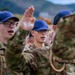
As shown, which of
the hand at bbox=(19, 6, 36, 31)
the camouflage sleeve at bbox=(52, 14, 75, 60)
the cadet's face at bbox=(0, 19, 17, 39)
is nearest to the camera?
the camouflage sleeve at bbox=(52, 14, 75, 60)

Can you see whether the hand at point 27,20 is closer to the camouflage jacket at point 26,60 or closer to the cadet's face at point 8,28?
the camouflage jacket at point 26,60

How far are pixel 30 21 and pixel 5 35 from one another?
1.78 m

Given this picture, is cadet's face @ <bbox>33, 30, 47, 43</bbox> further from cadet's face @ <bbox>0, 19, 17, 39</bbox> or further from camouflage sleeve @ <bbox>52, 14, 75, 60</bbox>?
camouflage sleeve @ <bbox>52, 14, 75, 60</bbox>

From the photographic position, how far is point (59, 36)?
295 centimetres

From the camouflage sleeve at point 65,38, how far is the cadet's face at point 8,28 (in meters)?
1.93

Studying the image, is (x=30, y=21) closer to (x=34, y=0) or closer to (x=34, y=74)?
(x=34, y=74)

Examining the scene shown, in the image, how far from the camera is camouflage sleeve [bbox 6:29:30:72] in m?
3.25

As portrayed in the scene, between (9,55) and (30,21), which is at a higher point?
(30,21)

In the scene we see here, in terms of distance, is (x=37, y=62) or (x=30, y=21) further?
(x=37, y=62)

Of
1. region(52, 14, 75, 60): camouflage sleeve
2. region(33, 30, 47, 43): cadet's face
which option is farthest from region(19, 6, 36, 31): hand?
region(33, 30, 47, 43): cadet's face

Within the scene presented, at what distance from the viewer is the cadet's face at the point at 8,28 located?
16.2ft

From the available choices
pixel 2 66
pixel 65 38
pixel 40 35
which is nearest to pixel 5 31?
pixel 2 66

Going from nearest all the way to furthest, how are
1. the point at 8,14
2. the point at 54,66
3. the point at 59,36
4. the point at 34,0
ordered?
the point at 59,36 → the point at 54,66 → the point at 8,14 → the point at 34,0

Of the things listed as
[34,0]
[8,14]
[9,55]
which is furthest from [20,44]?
[34,0]
